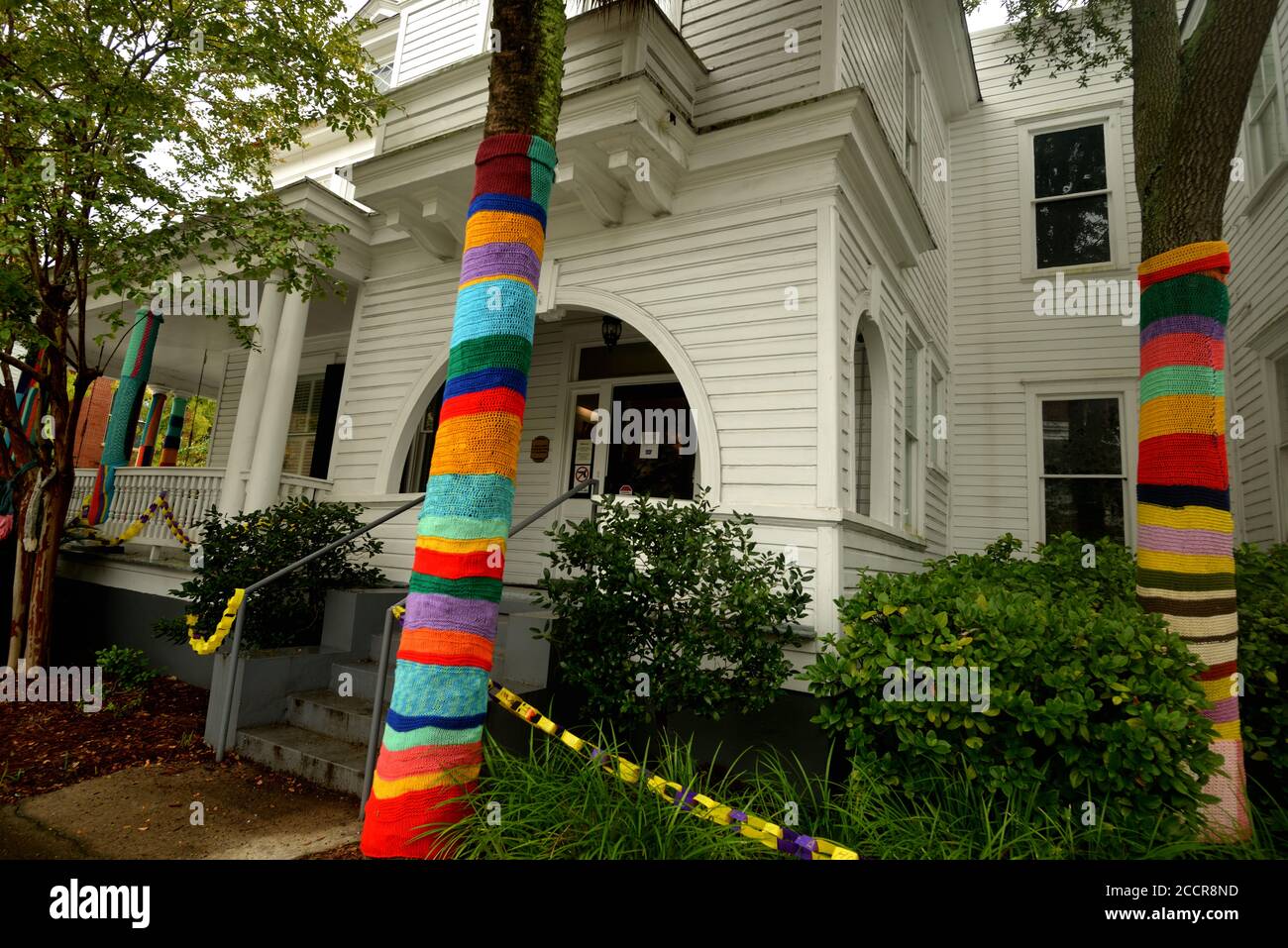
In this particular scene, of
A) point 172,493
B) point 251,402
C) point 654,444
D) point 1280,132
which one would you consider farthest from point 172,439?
point 1280,132

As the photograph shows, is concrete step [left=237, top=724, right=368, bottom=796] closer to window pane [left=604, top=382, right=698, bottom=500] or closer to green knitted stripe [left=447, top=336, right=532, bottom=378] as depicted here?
green knitted stripe [left=447, top=336, right=532, bottom=378]

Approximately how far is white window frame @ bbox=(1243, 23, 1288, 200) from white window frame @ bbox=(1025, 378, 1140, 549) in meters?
2.39

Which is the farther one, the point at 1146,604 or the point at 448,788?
the point at 1146,604

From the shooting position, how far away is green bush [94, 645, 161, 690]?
6.09m

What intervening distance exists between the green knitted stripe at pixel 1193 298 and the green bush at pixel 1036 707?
1479 millimetres

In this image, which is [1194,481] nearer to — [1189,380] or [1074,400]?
[1189,380]

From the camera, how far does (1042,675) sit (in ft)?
9.20

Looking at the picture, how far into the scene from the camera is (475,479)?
2941 mm

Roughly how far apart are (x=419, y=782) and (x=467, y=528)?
1034 millimetres

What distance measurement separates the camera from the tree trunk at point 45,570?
5.96 meters

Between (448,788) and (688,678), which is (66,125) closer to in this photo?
(448,788)

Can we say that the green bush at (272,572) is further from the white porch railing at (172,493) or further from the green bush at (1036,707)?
the green bush at (1036,707)

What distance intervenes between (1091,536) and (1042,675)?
711 cm
